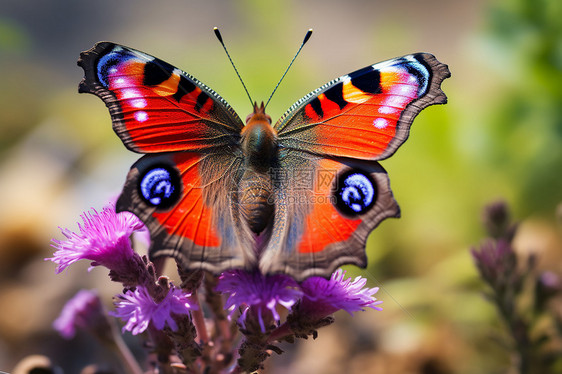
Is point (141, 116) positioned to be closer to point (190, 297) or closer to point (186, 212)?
point (186, 212)

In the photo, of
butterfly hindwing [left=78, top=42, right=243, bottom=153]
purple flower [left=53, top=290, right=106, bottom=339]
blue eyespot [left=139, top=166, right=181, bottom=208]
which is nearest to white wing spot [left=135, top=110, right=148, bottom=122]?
butterfly hindwing [left=78, top=42, right=243, bottom=153]

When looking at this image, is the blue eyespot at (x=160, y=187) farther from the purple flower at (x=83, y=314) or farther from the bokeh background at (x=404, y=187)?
the bokeh background at (x=404, y=187)

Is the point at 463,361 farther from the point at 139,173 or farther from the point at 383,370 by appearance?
the point at 139,173

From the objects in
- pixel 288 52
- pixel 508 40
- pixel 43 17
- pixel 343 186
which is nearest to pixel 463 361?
pixel 343 186

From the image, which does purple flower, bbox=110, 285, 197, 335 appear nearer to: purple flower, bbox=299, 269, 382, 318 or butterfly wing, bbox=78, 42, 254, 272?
butterfly wing, bbox=78, 42, 254, 272

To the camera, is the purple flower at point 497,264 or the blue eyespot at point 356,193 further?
the purple flower at point 497,264

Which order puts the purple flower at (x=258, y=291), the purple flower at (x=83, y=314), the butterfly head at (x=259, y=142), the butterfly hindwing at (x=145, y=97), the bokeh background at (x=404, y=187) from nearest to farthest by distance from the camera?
the purple flower at (x=258, y=291), the butterfly hindwing at (x=145, y=97), the butterfly head at (x=259, y=142), the purple flower at (x=83, y=314), the bokeh background at (x=404, y=187)

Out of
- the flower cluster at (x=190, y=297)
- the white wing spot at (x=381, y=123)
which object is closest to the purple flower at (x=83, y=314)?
the flower cluster at (x=190, y=297)
